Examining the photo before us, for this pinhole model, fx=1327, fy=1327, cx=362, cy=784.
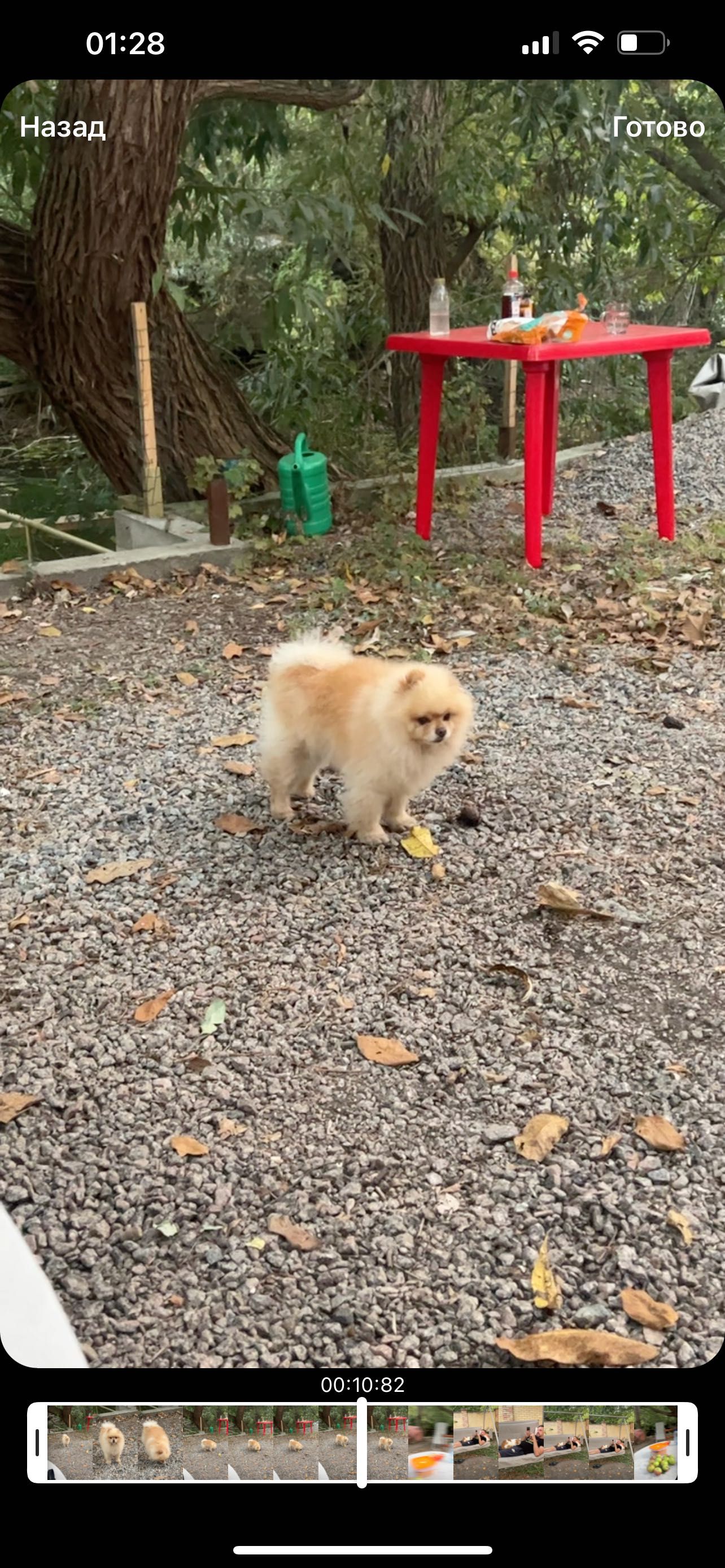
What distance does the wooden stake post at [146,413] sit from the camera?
247 inches

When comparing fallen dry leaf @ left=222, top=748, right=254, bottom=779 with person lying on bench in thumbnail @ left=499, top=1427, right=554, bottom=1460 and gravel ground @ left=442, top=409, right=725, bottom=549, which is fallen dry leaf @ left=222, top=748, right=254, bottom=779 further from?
person lying on bench in thumbnail @ left=499, top=1427, right=554, bottom=1460

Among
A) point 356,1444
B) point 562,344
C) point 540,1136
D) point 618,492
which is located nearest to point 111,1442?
point 356,1444

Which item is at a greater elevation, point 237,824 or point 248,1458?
point 237,824

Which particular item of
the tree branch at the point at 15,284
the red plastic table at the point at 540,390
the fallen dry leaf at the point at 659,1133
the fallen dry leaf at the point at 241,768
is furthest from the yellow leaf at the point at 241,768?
the tree branch at the point at 15,284

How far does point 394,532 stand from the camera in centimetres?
605

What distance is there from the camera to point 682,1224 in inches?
81.8

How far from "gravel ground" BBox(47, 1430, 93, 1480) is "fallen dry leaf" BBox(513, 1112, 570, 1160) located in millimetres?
1035

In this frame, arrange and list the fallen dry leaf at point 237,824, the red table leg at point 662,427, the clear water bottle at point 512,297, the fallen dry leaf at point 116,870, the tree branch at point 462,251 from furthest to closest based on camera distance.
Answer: the tree branch at point 462,251, the red table leg at point 662,427, the clear water bottle at point 512,297, the fallen dry leaf at point 237,824, the fallen dry leaf at point 116,870

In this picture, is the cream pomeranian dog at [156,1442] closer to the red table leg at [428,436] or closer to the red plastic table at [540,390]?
the red plastic table at [540,390]

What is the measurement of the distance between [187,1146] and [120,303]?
16.8 feet

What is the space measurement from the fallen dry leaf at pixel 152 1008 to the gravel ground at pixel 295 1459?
135cm

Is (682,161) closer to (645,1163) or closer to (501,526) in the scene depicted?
(501,526)

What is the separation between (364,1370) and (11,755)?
116 inches
